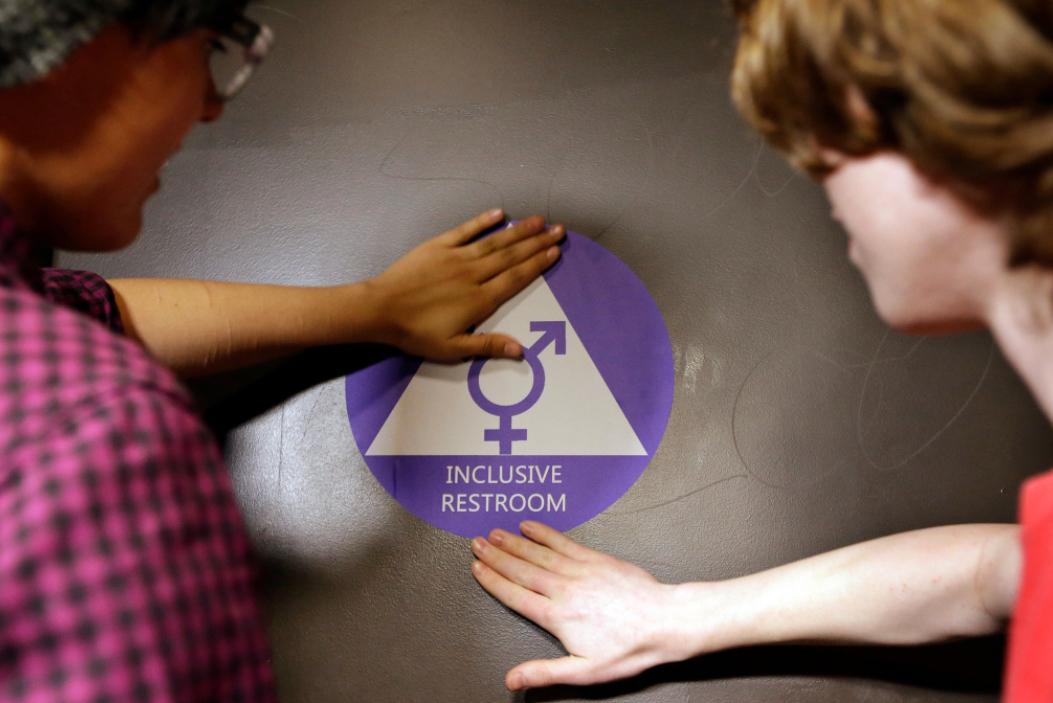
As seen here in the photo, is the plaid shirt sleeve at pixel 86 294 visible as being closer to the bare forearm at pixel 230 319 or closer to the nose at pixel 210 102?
the bare forearm at pixel 230 319

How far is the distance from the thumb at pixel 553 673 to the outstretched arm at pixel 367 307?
0.36 meters

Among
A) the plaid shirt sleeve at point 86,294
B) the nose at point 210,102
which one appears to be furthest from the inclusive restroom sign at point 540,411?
the nose at point 210,102

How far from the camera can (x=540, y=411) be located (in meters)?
1.10

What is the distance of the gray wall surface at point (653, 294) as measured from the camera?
1.05 metres

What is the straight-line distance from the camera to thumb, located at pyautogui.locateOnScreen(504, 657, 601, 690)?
0.98 meters

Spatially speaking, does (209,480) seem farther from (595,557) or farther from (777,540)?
(777,540)

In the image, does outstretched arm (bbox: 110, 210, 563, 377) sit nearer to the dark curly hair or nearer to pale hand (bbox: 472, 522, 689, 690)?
pale hand (bbox: 472, 522, 689, 690)

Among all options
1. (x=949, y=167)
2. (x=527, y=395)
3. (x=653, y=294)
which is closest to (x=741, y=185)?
(x=653, y=294)

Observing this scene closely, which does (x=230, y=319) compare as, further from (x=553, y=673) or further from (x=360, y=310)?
(x=553, y=673)

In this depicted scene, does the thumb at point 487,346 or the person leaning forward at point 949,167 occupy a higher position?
the person leaning forward at point 949,167

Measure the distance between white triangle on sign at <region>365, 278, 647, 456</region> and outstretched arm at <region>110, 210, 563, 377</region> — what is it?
0.08 feet

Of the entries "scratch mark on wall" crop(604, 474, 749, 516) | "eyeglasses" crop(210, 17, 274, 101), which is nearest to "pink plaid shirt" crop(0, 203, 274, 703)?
"eyeglasses" crop(210, 17, 274, 101)

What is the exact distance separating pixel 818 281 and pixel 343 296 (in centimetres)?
58

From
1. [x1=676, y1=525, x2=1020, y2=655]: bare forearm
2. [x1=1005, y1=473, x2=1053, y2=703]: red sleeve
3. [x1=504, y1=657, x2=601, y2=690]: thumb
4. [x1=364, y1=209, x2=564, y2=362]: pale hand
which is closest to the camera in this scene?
[x1=1005, y1=473, x2=1053, y2=703]: red sleeve
